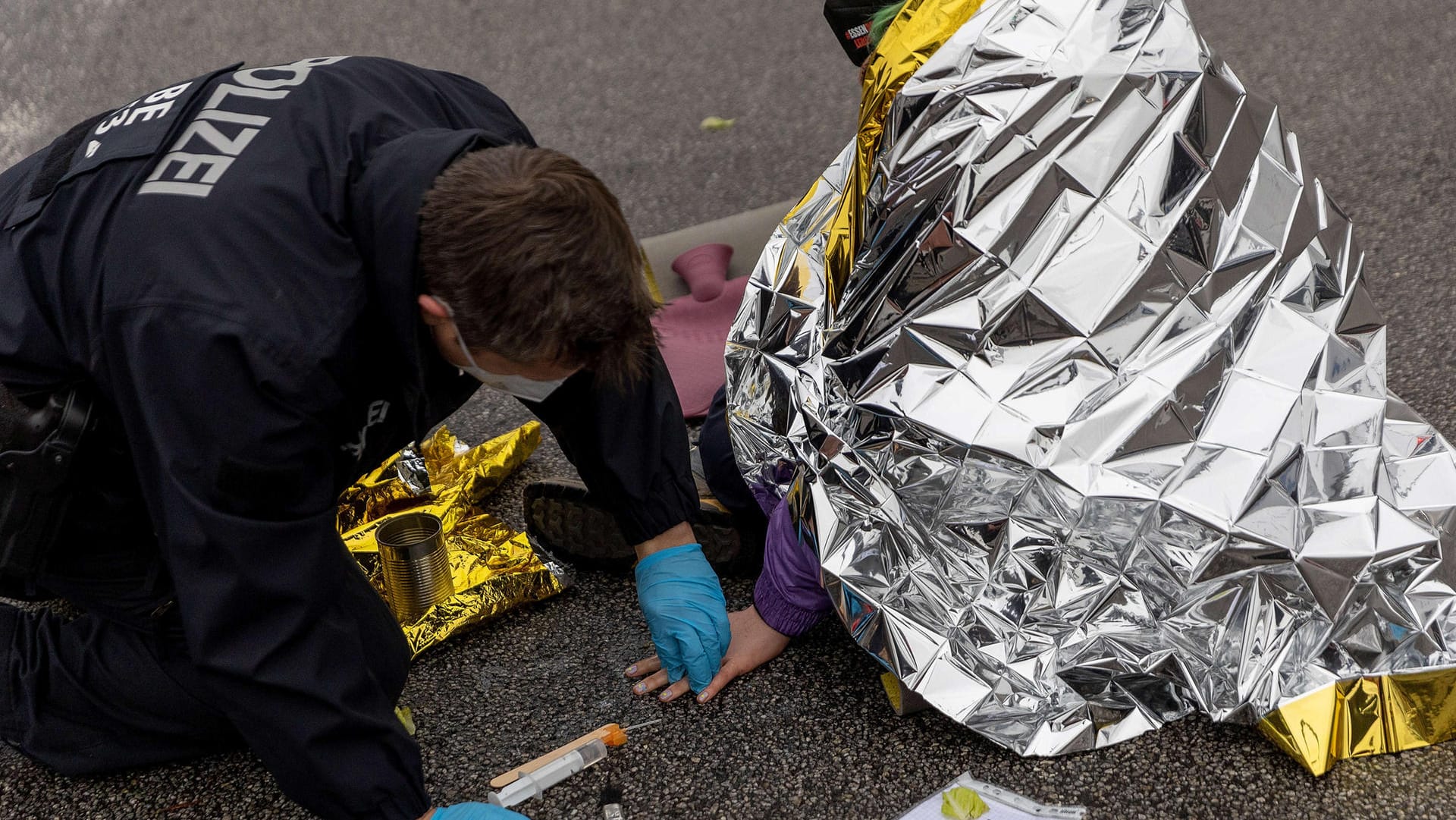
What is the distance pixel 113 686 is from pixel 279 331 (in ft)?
2.26

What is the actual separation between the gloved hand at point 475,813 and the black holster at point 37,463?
51 centimetres

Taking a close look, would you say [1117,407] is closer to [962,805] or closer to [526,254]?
[962,805]

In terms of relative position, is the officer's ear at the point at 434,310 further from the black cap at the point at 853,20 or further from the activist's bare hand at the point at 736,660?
the black cap at the point at 853,20

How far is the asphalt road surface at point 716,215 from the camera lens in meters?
1.35

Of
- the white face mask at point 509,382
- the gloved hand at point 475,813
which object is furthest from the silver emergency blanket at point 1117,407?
the gloved hand at point 475,813

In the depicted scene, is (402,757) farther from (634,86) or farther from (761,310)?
(634,86)

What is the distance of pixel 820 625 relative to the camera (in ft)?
5.33

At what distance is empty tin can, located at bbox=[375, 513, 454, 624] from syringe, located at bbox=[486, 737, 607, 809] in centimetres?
35

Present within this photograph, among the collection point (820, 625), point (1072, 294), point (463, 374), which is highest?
point (1072, 294)

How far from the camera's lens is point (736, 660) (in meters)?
1.53

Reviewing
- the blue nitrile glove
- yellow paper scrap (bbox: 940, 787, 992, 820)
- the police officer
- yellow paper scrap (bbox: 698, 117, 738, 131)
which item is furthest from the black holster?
yellow paper scrap (bbox: 698, 117, 738, 131)

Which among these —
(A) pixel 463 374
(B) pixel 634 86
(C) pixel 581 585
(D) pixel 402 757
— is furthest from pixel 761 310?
(B) pixel 634 86

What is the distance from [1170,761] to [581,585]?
2.85 feet

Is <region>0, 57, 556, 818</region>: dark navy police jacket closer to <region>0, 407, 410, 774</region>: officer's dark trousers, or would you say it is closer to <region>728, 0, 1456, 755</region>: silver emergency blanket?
<region>0, 407, 410, 774</region>: officer's dark trousers
